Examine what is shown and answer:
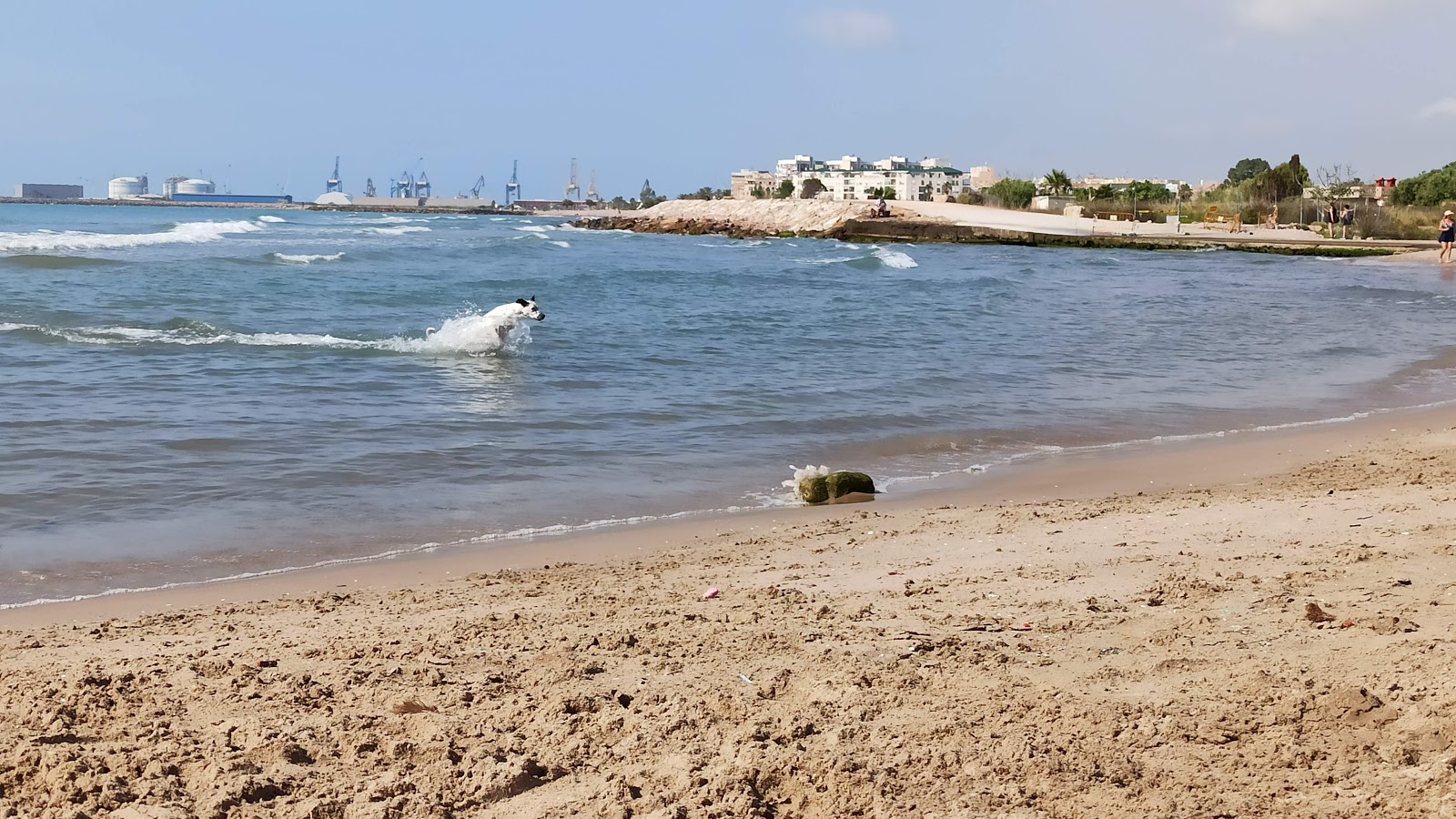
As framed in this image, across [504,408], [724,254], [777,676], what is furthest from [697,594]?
[724,254]

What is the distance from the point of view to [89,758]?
12.0 ft

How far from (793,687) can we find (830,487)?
445cm

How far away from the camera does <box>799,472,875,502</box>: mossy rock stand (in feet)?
28.2

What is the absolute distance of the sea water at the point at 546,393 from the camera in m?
8.07

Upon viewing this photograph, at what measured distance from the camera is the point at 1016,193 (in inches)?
3846

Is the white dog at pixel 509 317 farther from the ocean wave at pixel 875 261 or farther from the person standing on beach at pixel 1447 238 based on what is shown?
the person standing on beach at pixel 1447 238

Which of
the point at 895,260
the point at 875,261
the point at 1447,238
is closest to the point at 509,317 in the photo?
the point at 875,261

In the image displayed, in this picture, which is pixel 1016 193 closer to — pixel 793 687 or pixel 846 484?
pixel 846 484

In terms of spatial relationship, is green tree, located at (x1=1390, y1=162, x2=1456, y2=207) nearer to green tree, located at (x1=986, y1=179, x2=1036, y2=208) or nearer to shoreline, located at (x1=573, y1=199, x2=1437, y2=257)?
shoreline, located at (x1=573, y1=199, x2=1437, y2=257)

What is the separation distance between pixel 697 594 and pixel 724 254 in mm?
49518

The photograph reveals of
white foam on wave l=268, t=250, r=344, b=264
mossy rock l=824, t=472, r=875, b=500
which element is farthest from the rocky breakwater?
mossy rock l=824, t=472, r=875, b=500

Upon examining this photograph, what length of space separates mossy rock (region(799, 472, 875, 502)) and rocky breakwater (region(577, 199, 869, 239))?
70916mm

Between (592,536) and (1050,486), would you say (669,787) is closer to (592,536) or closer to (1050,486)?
(592,536)

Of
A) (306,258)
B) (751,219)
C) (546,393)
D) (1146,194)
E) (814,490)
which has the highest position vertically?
(1146,194)
